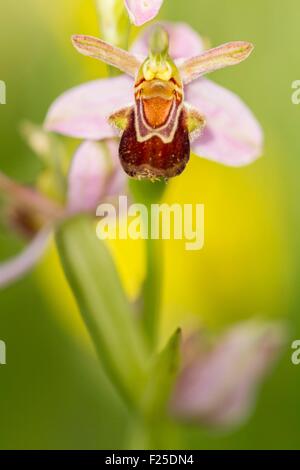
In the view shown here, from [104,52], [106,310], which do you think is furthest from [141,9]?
[106,310]

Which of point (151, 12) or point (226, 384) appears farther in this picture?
point (226, 384)

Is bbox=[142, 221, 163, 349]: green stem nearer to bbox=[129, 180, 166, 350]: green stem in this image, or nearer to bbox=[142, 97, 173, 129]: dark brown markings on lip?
bbox=[129, 180, 166, 350]: green stem

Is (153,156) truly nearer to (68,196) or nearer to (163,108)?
(163,108)

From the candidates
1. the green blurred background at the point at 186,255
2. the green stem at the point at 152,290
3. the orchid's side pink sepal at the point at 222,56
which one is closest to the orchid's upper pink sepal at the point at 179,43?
the orchid's side pink sepal at the point at 222,56

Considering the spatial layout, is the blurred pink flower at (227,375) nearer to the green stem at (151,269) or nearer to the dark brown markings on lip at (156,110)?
the green stem at (151,269)
